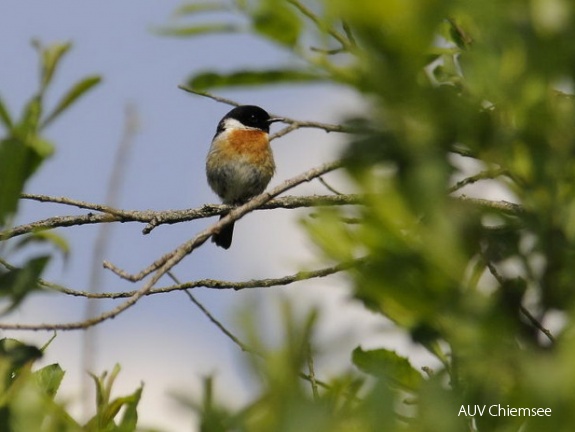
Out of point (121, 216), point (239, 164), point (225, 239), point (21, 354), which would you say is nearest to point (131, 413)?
point (21, 354)

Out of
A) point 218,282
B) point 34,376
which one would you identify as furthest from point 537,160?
point 218,282

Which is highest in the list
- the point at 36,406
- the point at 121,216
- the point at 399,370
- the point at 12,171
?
the point at 12,171

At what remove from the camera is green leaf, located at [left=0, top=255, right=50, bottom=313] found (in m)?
1.43

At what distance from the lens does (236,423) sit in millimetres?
1052

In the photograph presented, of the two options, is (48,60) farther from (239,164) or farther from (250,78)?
(239,164)

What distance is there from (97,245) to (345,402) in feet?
3.27

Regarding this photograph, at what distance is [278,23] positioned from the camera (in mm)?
1320

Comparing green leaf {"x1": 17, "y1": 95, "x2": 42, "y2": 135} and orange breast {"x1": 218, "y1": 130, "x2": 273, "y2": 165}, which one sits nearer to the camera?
green leaf {"x1": 17, "y1": 95, "x2": 42, "y2": 135}

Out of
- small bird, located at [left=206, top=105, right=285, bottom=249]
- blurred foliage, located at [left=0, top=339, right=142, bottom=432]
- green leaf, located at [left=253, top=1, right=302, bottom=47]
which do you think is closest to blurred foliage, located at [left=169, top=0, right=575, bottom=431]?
green leaf, located at [left=253, top=1, right=302, bottom=47]

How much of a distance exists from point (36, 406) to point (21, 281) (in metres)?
0.20

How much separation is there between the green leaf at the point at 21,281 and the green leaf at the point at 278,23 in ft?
1.52

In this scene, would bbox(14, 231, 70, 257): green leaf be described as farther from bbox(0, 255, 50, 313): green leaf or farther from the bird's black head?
the bird's black head

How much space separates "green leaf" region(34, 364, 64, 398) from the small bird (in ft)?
22.6

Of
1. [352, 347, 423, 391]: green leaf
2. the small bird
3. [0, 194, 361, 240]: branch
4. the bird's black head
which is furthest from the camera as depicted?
the bird's black head
